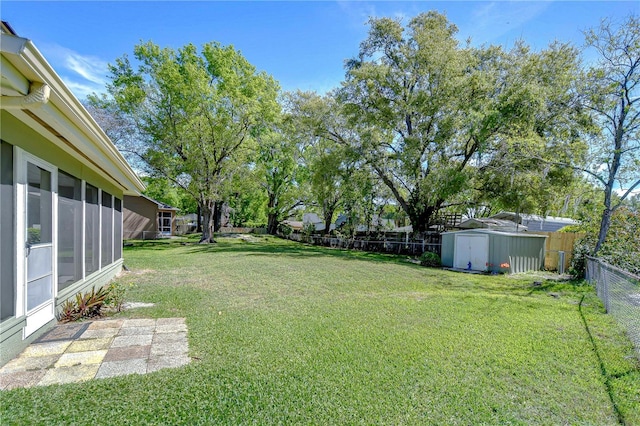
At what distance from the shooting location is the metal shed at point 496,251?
10891 mm

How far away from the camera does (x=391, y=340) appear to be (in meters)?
3.96

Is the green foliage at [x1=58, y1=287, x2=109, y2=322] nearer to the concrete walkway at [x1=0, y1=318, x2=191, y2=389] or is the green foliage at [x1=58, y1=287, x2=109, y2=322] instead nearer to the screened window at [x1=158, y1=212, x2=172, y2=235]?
the concrete walkway at [x1=0, y1=318, x2=191, y2=389]

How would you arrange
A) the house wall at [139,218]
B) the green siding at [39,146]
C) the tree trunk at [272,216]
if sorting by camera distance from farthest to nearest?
the tree trunk at [272,216], the house wall at [139,218], the green siding at [39,146]

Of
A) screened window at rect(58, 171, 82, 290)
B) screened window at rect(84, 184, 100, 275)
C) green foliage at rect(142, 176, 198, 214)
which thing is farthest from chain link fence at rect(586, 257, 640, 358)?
green foliage at rect(142, 176, 198, 214)

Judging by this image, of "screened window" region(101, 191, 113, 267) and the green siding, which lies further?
"screened window" region(101, 191, 113, 267)

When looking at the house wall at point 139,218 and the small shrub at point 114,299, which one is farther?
the house wall at point 139,218

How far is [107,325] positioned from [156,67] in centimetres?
1865

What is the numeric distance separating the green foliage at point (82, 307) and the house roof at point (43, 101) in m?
1.99

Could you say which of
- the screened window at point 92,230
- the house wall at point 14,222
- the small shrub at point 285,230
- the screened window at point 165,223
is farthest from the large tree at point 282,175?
the house wall at point 14,222

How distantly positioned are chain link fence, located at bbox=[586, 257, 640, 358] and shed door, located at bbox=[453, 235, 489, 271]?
4.70 metres

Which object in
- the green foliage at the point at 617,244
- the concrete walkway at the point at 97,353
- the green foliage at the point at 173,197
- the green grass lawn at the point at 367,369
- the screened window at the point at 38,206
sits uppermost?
the green foliage at the point at 173,197

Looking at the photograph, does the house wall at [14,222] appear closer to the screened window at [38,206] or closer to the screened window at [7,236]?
the screened window at [7,236]

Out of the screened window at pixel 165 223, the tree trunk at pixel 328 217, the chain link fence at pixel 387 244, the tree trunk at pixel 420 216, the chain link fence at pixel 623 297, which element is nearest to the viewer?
the chain link fence at pixel 623 297

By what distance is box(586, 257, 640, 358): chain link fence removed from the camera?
163 inches
